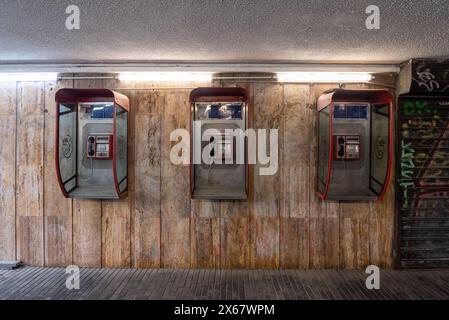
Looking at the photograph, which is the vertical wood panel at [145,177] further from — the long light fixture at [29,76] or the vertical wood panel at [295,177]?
the vertical wood panel at [295,177]

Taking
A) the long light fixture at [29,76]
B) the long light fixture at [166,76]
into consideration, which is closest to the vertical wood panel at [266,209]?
the long light fixture at [166,76]

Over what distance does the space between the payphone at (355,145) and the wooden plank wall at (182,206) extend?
0.53ft

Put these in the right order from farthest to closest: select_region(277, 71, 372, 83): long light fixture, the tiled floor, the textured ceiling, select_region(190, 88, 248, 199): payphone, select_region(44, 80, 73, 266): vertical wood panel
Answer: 1. select_region(44, 80, 73, 266): vertical wood panel
2. select_region(277, 71, 372, 83): long light fixture
3. select_region(190, 88, 248, 199): payphone
4. the tiled floor
5. the textured ceiling

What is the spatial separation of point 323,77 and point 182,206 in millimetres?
2468

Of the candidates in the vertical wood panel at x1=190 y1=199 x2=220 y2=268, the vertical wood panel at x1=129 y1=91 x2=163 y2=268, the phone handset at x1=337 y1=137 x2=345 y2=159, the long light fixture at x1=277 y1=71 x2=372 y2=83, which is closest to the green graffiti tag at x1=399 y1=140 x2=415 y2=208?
the phone handset at x1=337 y1=137 x2=345 y2=159

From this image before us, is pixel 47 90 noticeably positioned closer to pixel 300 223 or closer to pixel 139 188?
pixel 139 188

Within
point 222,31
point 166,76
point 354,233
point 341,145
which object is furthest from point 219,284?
point 222,31

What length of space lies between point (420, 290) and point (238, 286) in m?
2.03

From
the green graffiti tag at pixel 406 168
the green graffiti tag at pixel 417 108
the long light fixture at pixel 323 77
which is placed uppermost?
the long light fixture at pixel 323 77

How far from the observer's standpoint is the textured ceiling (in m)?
2.38

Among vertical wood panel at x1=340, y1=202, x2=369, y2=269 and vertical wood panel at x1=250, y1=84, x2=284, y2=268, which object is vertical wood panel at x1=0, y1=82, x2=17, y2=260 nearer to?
vertical wood panel at x1=250, y1=84, x2=284, y2=268

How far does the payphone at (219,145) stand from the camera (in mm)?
3586

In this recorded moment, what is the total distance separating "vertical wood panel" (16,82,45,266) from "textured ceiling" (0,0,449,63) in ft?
1.64

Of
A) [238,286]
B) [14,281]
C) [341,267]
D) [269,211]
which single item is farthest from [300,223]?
[14,281]
